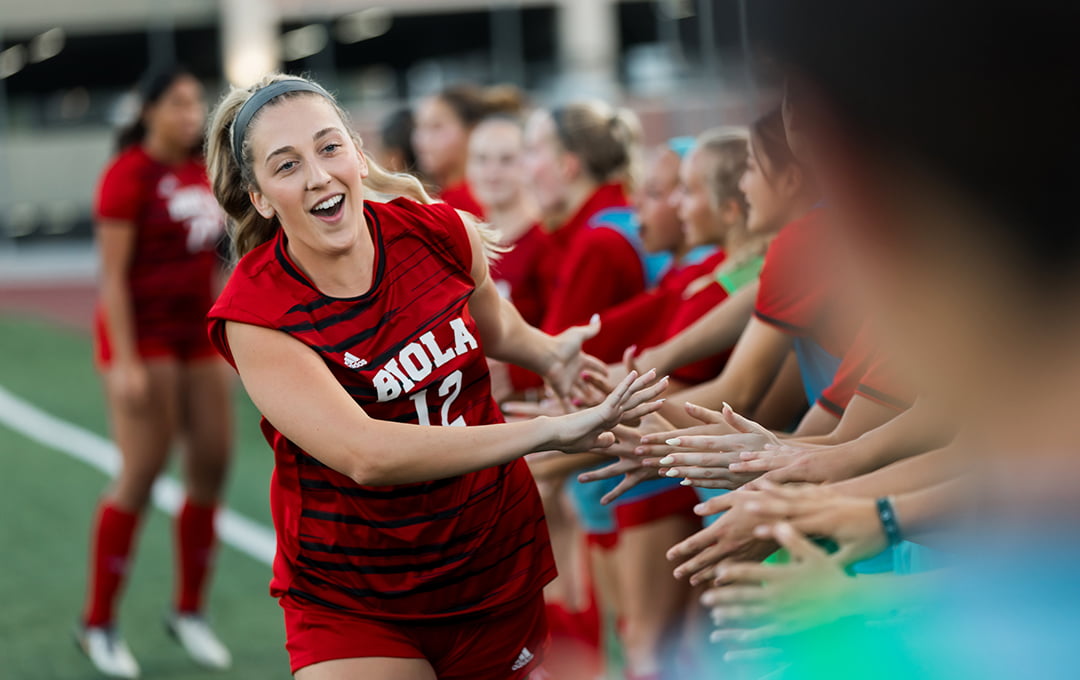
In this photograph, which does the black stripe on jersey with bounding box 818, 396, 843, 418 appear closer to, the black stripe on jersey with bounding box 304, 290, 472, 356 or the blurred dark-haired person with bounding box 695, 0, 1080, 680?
the black stripe on jersey with bounding box 304, 290, 472, 356

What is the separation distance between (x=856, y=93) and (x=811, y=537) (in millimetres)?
1105

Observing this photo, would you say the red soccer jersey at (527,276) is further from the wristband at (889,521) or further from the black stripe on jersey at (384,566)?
the wristband at (889,521)

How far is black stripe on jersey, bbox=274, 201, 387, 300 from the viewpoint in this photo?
2.45 meters

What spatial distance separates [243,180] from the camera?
2.59 m

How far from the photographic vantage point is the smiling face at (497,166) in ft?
16.1

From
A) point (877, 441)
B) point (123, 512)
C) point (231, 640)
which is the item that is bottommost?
point (231, 640)

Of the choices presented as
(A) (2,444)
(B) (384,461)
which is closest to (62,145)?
(A) (2,444)

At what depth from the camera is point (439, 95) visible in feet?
19.2

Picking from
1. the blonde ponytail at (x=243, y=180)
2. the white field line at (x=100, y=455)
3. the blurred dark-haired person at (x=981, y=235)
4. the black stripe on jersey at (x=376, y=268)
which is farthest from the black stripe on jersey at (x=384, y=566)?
the white field line at (x=100, y=455)

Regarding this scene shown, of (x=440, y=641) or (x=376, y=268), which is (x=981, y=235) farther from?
(x=440, y=641)

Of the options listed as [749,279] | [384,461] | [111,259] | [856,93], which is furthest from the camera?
[111,259]

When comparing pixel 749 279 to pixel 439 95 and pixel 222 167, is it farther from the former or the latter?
pixel 439 95

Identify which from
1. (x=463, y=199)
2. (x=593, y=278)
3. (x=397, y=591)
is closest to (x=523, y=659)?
(x=397, y=591)

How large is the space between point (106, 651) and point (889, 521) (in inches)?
160
